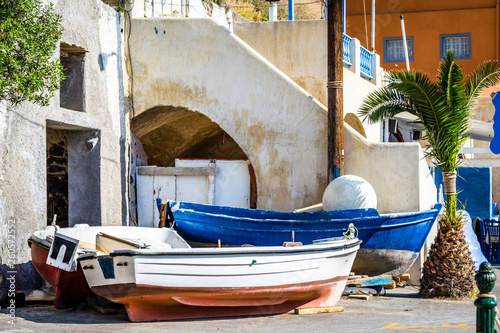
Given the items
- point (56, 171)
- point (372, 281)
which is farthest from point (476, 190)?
point (56, 171)

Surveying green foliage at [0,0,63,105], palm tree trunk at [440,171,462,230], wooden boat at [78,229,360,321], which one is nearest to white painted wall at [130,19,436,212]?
palm tree trunk at [440,171,462,230]

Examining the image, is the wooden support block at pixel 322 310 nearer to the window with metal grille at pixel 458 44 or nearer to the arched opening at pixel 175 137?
the arched opening at pixel 175 137

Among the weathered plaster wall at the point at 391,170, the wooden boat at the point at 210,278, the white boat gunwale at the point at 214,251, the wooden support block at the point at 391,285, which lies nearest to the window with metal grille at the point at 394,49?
the weathered plaster wall at the point at 391,170

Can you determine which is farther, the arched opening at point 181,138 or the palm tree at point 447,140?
the arched opening at point 181,138

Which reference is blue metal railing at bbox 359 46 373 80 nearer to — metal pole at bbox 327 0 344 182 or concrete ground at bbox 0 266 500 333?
metal pole at bbox 327 0 344 182

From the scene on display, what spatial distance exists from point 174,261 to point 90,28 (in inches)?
232

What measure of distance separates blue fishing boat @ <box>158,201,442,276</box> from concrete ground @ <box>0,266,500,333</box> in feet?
5.92

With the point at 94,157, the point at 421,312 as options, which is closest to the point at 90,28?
the point at 94,157

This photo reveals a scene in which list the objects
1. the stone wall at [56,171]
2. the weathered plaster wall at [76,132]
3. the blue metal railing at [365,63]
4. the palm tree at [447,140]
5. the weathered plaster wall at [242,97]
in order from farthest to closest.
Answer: the blue metal railing at [365,63] → the weathered plaster wall at [242,97] → the stone wall at [56,171] → the palm tree at [447,140] → the weathered plaster wall at [76,132]

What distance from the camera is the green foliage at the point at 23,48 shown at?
775 centimetres

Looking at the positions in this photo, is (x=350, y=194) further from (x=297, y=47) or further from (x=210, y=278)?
(x=297, y=47)

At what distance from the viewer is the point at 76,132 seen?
1318 centimetres

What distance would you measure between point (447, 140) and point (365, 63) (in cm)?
771

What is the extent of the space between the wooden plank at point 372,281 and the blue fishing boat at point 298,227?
0.52 m
